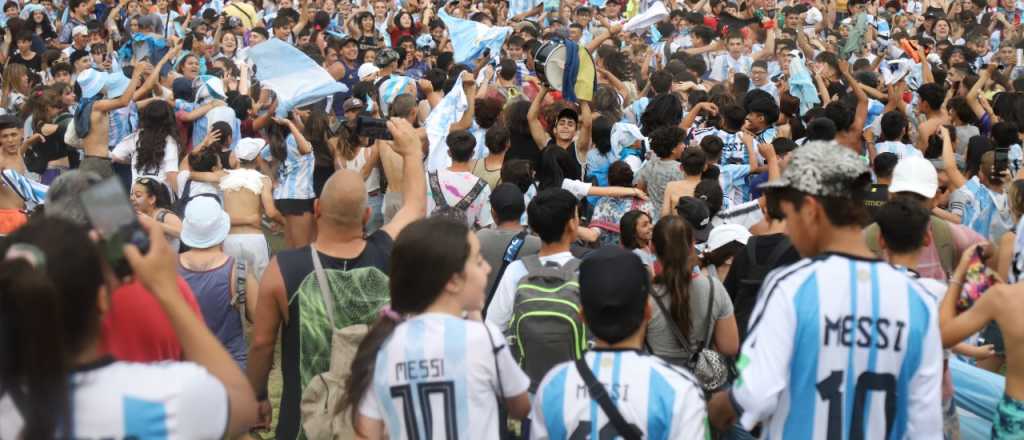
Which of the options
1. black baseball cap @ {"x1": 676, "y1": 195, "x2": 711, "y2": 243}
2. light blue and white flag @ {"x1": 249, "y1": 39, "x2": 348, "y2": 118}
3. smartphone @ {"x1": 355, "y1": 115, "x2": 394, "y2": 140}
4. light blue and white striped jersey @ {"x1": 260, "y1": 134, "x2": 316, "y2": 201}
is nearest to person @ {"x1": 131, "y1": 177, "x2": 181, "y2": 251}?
light blue and white flag @ {"x1": 249, "y1": 39, "x2": 348, "y2": 118}

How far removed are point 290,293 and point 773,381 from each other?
75.1 inches

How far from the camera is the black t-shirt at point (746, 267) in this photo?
555cm

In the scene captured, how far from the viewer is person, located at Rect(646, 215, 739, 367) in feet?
16.2

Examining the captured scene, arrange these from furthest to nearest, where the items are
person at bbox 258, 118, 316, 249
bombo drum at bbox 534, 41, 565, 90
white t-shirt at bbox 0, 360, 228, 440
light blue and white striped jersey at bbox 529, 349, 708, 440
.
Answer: bombo drum at bbox 534, 41, 565, 90 < person at bbox 258, 118, 316, 249 < light blue and white striped jersey at bbox 529, 349, 708, 440 < white t-shirt at bbox 0, 360, 228, 440

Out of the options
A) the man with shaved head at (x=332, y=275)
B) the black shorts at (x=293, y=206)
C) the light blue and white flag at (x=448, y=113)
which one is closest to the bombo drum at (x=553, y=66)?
the light blue and white flag at (x=448, y=113)

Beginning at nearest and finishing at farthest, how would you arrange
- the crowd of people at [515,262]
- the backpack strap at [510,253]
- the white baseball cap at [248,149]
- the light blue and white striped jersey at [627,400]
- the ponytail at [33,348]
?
1. the ponytail at [33,348]
2. the crowd of people at [515,262]
3. the light blue and white striped jersey at [627,400]
4. the backpack strap at [510,253]
5. the white baseball cap at [248,149]

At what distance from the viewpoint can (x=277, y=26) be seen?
15.2 metres

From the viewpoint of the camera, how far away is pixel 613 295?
11.4 feet

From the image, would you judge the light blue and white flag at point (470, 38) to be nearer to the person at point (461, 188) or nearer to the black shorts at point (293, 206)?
the black shorts at point (293, 206)

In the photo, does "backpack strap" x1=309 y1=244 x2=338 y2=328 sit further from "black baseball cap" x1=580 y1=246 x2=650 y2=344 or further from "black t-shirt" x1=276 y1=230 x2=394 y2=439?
"black baseball cap" x1=580 y1=246 x2=650 y2=344

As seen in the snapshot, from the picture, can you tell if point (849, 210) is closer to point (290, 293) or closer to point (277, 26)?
point (290, 293)

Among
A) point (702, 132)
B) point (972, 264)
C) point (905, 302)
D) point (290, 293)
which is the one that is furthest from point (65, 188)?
point (702, 132)

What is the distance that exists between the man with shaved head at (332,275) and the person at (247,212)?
10.7 feet

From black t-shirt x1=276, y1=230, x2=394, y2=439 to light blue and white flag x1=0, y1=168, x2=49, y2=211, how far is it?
11.7 ft
